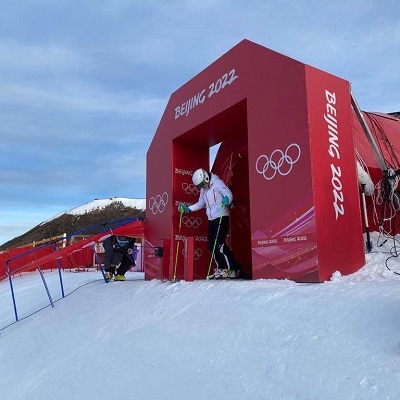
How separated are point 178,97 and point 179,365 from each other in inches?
205

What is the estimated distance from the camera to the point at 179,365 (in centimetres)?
308

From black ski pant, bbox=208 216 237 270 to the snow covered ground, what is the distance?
1129mm

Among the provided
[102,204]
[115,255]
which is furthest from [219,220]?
[102,204]

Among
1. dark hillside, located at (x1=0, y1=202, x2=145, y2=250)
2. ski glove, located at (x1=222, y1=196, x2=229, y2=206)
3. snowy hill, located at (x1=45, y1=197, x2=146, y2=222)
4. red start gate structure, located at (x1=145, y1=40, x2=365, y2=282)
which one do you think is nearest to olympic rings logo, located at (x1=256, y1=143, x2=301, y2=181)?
red start gate structure, located at (x1=145, y1=40, x2=365, y2=282)

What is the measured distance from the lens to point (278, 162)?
193 inches

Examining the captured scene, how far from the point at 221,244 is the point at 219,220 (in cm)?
35

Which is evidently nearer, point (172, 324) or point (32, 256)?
point (172, 324)

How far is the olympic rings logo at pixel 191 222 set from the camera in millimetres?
7188

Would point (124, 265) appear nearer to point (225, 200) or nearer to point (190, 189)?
point (190, 189)

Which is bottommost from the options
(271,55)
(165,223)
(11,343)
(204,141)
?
(11,343)

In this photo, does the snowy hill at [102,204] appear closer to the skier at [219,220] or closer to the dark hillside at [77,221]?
the dark hillside at [77,221]

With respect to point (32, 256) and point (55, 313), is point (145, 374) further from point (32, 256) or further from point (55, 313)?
point (32, 256)

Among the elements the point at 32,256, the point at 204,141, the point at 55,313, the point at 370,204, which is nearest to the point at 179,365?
the point at 55,313

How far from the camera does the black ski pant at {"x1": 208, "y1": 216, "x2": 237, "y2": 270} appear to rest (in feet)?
20.1
